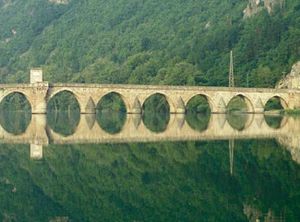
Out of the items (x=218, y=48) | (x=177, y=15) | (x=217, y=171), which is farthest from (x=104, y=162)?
(x=177, y=15)

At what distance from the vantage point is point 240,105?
97812mm

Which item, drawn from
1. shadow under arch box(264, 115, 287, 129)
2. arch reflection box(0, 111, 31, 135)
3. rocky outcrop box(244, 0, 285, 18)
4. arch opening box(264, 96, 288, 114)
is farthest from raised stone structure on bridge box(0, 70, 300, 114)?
rocky outcrop box(244, 0, 285, 18)

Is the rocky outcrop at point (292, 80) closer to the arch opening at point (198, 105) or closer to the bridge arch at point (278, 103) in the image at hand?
the bridge arch at point (278, 103)

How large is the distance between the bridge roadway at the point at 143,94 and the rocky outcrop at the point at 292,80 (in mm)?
6024

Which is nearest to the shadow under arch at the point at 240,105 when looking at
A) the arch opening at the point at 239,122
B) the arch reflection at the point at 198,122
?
the arch opening at the point at 239,122

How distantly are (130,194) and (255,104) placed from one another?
67.0m

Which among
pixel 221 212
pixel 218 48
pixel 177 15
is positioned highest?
pixel 177 15

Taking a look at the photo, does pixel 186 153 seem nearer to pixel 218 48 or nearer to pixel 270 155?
pixel 270 155

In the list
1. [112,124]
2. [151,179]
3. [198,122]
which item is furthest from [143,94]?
[151,179]

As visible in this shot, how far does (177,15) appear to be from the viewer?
17188cm

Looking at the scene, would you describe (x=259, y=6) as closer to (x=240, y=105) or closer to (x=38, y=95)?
(x=240, y=105)

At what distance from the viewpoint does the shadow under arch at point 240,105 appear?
89.9 m

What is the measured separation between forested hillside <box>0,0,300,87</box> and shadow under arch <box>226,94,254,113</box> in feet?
19.9

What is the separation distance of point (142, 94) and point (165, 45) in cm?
6752
